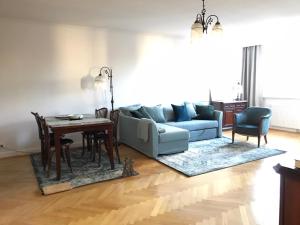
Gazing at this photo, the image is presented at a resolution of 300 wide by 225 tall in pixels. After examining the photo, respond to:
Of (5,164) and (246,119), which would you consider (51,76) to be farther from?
(246,119)

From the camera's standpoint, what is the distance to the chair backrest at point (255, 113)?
A: 5.33m

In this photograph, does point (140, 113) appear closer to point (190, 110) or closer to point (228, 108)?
point (190, 110)

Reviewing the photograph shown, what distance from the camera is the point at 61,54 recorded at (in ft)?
15.9

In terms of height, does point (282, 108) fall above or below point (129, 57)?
below

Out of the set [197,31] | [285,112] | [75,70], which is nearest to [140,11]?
[197,31]

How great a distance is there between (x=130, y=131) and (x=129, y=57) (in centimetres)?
170

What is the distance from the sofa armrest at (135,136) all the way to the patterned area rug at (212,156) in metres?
0.24

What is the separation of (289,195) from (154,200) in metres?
1.81

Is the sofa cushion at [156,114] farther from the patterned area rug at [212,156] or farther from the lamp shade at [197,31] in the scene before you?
the lamp shade at [197,31]

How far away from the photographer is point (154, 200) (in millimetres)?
2826

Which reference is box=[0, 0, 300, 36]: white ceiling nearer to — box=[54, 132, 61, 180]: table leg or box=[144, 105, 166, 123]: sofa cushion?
box=[144, 105, 166, 123]: sofa cushion

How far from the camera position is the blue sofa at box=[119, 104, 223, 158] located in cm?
434

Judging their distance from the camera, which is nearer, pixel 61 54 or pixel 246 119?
pixel 61 54

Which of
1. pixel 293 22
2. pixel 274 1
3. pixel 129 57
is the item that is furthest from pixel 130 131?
pixel 293 22
